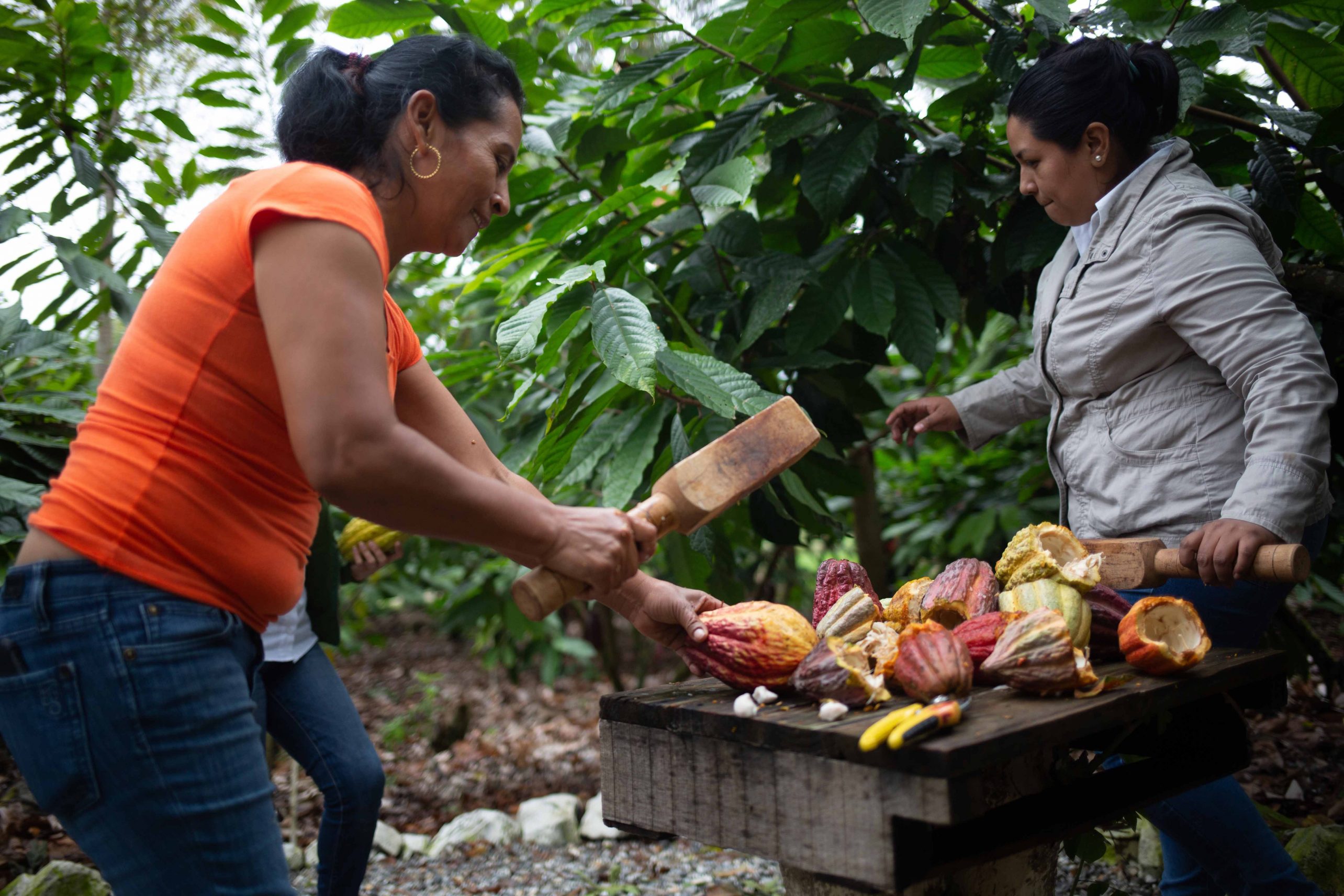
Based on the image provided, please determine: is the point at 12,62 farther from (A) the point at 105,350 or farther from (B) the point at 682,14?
(B) the point at 682,14

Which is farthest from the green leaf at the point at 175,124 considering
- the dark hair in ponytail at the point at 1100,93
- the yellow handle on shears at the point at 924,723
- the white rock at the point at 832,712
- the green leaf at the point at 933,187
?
the yellow handle on shears at the point at 924,723

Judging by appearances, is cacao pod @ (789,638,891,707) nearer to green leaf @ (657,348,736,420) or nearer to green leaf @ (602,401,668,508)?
green leaf @ (657,348,736,420)

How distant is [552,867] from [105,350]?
1.95 m

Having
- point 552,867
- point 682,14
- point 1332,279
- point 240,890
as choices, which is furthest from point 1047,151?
point 552,867

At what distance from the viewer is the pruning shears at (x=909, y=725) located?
1.00 m

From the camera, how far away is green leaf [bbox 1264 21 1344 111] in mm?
2004

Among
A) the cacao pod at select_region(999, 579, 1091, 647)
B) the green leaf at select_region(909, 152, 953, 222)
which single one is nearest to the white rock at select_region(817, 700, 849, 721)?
the cacao pod at select_region(999, 579, 1091, 647)

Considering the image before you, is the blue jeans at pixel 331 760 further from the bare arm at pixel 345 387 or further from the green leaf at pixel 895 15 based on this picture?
the green leaf at pixel 895 15

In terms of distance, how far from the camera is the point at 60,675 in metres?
0.97

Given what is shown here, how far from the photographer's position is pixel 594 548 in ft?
3.74

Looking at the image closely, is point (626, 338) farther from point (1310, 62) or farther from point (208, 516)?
point (1310, 62)

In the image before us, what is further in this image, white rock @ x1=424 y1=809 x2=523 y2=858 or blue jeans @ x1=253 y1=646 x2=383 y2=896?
white rock @ x1=424 y1=809 x2=523 y2=858

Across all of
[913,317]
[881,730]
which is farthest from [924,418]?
[881,730]

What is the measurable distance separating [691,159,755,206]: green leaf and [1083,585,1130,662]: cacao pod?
1033 mm
